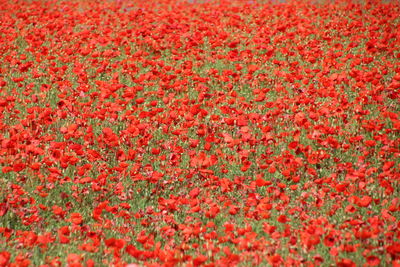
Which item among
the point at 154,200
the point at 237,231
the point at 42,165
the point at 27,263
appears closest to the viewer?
the point at 27,263

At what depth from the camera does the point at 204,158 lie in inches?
199

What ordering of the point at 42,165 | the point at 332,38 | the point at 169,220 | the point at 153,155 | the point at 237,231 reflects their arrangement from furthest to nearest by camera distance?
the point at 332,38 < the point at 153,155 < the point at 42,165 < the point at 169,220 < the point at 237,231

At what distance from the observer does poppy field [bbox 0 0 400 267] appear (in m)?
3.84

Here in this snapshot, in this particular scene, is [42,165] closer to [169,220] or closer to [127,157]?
[127,157]

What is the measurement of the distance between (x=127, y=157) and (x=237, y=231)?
1675mm

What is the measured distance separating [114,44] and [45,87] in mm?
2465

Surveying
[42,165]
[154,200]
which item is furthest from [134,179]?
[42,165]

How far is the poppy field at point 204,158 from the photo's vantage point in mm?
3840

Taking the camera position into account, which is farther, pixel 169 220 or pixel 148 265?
pixel 169 220

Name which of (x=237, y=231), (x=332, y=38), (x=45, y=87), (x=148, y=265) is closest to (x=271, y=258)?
(x=237, y=231)

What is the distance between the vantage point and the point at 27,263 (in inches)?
136

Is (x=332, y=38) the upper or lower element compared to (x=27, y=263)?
lower

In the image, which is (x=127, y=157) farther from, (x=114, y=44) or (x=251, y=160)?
(x=114, y=44)

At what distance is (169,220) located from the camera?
13.9 feet
